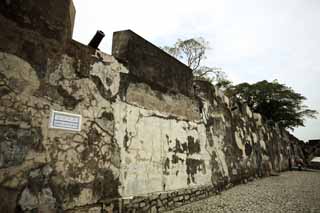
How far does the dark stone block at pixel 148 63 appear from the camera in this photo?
9.96 ft

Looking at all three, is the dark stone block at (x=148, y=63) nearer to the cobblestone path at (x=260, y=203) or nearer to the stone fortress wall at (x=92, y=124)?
the stone fortress wall at (x=92, y=124)

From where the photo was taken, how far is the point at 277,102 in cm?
1620

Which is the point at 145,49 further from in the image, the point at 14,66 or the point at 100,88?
the point at 14,66

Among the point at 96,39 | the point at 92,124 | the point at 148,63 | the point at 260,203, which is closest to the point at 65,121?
the point at 92,124

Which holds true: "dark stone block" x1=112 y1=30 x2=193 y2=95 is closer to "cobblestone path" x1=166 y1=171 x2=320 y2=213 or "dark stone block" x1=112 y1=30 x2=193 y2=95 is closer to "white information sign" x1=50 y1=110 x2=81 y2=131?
"white information sign" x1=50 y1=110 x2=81 y2=131

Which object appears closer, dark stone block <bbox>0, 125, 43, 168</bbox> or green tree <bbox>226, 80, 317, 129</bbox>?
dark stone block <bbox>0, 125, 43, 168</bbox>

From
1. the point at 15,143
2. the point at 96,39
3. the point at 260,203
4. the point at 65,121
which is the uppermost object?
the point at 96,39

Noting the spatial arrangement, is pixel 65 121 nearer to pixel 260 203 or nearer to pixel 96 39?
pixel 96 39

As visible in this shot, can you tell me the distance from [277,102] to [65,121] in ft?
57.3

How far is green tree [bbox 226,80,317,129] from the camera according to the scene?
15984 millimetres

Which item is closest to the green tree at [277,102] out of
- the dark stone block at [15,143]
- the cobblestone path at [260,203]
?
the cobblestone path at [260,203]

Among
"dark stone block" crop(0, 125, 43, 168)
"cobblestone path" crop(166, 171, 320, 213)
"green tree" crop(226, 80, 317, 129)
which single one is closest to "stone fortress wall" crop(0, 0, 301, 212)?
"dark stone block" crop(0, 125, 43, 168)

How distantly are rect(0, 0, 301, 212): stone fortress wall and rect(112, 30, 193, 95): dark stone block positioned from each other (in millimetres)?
17

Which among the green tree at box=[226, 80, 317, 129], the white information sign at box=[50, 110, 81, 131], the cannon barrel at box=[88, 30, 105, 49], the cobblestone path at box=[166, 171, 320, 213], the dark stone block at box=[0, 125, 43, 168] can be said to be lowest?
the cobblestone path at box=[166, 171, 320, 213]
